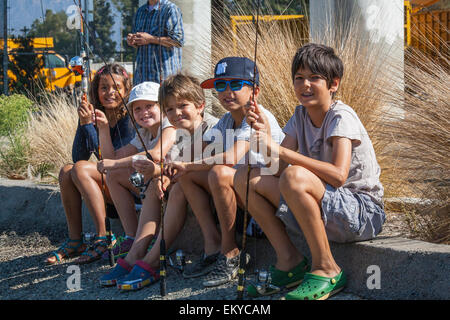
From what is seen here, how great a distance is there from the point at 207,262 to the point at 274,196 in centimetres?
66

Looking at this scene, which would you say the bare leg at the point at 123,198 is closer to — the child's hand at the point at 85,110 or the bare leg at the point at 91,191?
the bare leg at the point at 91,191

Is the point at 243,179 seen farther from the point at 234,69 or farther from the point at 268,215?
the point at 234,69

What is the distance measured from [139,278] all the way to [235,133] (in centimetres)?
90

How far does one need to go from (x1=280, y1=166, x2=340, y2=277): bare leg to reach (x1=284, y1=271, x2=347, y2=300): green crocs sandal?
0.03 meters

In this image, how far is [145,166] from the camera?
346cm

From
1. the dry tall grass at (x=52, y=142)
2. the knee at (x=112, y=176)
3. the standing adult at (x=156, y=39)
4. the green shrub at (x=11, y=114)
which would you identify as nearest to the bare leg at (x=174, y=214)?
the knee at (x=112, y=176)

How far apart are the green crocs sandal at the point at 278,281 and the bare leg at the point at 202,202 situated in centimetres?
51

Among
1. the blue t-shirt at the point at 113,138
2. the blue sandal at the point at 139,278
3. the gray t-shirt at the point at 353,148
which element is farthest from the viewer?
the blue t-shirt at the point at 113,138

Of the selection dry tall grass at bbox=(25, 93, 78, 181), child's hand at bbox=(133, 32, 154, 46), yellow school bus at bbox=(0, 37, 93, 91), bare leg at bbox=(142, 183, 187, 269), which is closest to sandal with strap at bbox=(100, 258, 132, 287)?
bare leg at bbox=(142, 183, 187, 269)

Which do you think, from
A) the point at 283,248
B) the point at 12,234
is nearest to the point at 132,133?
the point at 12,234

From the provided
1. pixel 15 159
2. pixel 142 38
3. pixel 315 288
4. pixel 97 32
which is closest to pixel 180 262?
pixel 315 288

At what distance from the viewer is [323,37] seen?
4.95 meters

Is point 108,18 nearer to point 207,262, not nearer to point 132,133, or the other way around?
point 132,133

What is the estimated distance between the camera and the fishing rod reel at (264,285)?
294cm
